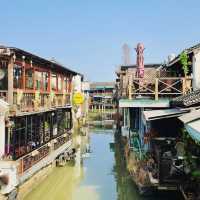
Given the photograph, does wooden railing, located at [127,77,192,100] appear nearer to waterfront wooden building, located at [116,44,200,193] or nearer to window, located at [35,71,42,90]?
waterfront wooden building, located at [116,44,200,193]

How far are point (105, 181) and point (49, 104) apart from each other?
519cm

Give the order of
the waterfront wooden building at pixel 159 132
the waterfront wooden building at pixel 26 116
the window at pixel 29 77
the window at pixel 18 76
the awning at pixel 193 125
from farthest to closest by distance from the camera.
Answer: the window at pixel 29 77, the window at pixel 18 76, the waterfront wooden building at pixel 26 116, the waterfront wooden building at pixel 159 132, the awning at pixel 193 125

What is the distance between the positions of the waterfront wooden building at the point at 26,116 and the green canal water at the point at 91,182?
111 centimetres

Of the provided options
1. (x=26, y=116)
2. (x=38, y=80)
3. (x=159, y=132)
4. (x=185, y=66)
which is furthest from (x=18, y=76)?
(x=185, y=66)

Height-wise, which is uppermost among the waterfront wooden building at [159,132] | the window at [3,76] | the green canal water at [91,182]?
the window at [3,76]

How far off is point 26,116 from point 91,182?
473 centimetres

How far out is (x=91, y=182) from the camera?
18.7 metres

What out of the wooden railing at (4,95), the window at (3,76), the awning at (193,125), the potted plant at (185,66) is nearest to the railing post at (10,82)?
the wooden railing at (4,95)

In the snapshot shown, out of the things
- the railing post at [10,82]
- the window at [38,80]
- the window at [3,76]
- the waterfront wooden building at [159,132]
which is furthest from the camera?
the window at [38,80]

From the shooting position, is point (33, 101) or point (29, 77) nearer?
point (33, 101)

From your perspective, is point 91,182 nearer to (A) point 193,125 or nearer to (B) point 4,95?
(B) point 4,95

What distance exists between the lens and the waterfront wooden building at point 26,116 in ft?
44.9

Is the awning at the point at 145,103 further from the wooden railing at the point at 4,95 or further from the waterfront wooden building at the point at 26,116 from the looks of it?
the wooden railing at the point at 4,95

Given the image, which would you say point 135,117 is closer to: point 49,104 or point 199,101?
point 49,104
